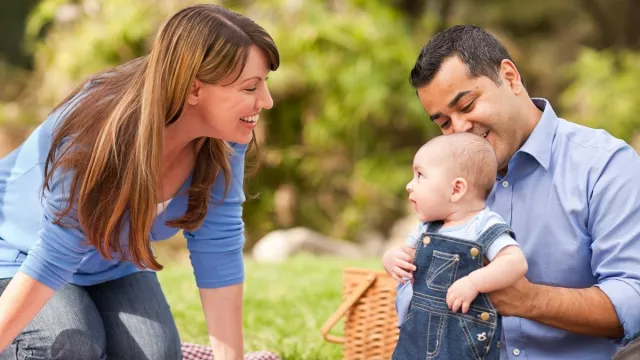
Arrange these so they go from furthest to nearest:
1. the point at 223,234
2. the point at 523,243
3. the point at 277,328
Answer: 1. the point at 277,328
2. the point at 223,234
3. the point at 523,243

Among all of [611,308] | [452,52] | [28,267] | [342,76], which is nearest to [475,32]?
[452,52]

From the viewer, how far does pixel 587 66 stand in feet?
30.5

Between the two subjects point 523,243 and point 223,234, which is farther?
point 223,234

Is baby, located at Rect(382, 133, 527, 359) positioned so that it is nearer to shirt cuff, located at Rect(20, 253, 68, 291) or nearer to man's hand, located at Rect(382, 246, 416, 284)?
man's hand, located at Rect(382, 246, 416, 284)

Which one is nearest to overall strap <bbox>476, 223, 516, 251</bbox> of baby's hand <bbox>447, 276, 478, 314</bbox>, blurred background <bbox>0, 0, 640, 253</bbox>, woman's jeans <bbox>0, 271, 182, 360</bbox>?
baby's hand <bbox>447, 276, 478, 314</bbox>

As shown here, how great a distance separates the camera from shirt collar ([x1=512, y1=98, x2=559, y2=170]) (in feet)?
7.95

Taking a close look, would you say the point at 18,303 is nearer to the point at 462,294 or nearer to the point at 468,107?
the point at 462,294

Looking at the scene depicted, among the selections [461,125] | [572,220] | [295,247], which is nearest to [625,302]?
[572,220]

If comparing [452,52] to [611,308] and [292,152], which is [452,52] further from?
[292,152]

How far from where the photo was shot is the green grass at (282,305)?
3871 millimetres

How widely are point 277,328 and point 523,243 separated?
2.03 meters

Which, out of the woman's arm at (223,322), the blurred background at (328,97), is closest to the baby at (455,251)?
the woman's arm at (223,322)

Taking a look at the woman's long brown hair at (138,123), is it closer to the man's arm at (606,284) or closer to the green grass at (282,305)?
the man's arm at (606,284)

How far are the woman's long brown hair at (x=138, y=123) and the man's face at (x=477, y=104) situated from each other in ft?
1.69
